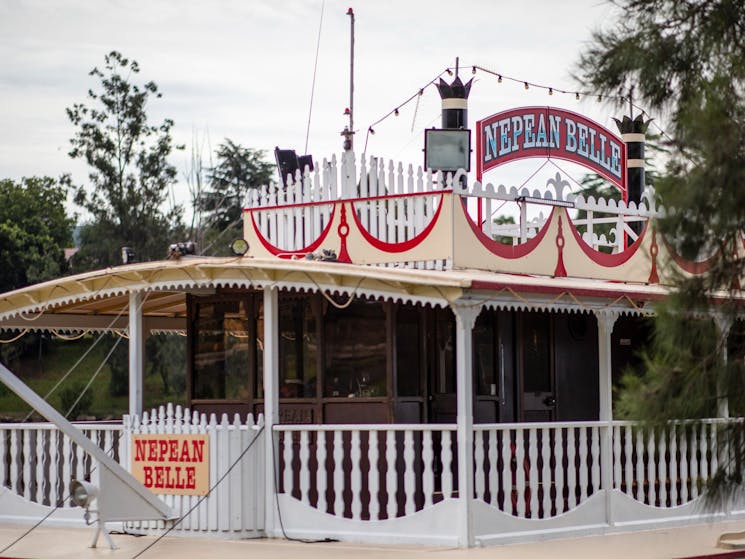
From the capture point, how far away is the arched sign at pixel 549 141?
1683 centimetres

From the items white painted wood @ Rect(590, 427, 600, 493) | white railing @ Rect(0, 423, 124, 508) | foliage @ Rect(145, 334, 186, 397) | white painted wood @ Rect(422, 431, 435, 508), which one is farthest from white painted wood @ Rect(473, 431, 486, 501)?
foliage @ Rect(145, 334, 186, 397)

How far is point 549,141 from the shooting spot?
17.5 meters

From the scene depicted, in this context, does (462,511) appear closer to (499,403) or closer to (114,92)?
(499,403)

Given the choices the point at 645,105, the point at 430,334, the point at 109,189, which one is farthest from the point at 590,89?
the point at 109,189

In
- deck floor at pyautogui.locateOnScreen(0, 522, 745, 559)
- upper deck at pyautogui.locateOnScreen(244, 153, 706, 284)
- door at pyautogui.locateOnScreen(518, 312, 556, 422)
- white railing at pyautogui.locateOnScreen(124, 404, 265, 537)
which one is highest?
upper deck at pyautogui.locateOnScreen(244, 153, 706, 284)

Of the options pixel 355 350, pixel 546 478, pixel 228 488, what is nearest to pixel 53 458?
pixel 228 488

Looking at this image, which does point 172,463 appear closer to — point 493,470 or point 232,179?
point 493,470

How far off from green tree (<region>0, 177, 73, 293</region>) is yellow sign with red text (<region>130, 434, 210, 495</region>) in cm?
3871

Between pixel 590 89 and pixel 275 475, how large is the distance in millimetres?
5622

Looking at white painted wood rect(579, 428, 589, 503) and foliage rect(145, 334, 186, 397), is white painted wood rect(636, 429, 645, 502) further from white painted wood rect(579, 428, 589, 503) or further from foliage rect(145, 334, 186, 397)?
foliage rect(145, 334, 186, 397)

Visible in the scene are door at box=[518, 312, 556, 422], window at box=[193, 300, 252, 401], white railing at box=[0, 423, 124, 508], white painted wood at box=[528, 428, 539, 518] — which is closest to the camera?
white painted wood at box=[528, 428, 539, 518]

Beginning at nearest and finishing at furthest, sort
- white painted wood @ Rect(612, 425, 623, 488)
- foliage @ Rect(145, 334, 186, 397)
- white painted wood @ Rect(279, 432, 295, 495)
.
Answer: white painted wood @ Rect(279, 432, 295, 495)
white painted wood @ Rect(612, 425, 623, 488)
foliage @ Rect(145, 334, 186, 397)

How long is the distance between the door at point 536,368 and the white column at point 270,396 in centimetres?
313

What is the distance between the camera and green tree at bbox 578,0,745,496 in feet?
30.2
